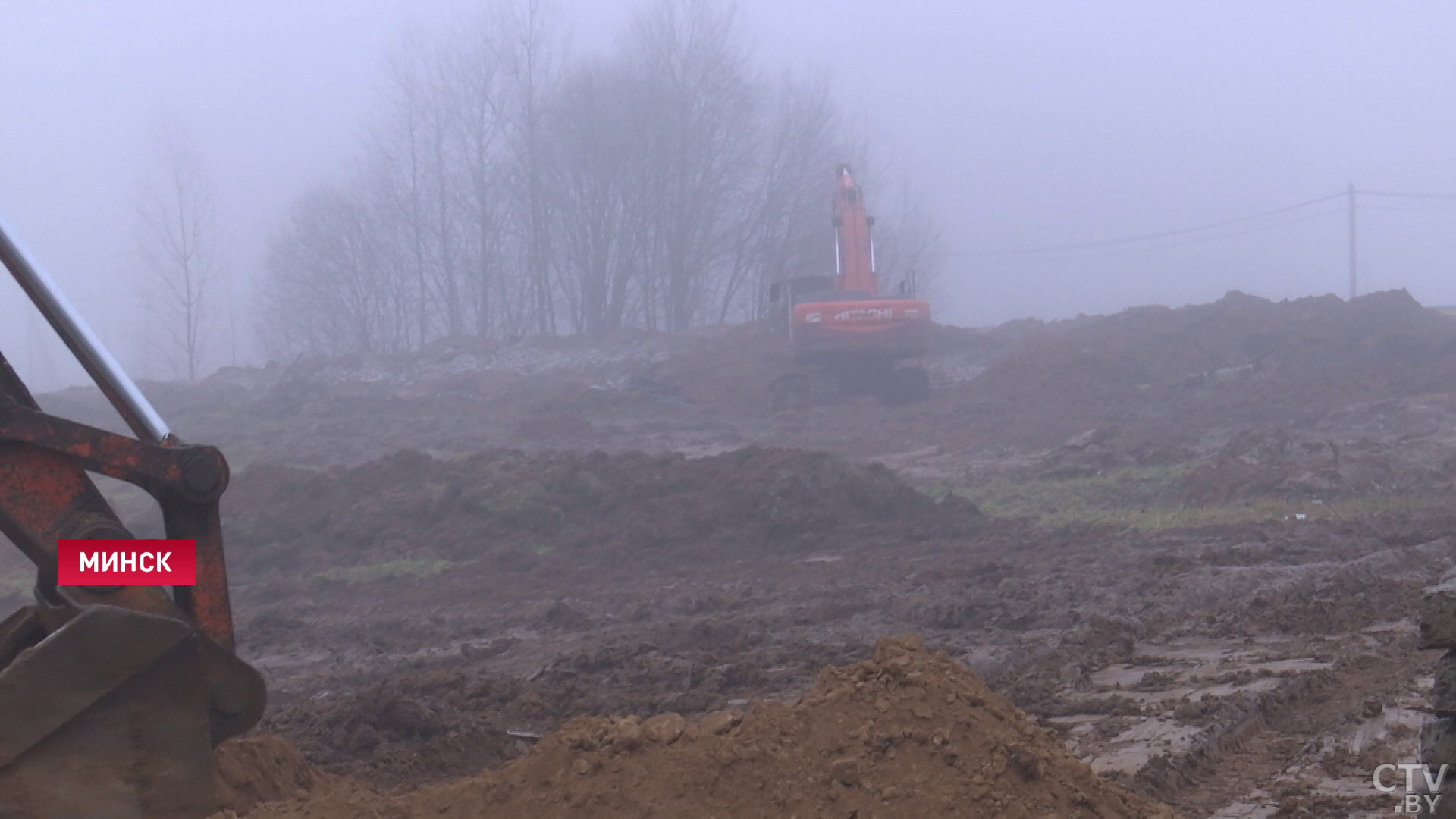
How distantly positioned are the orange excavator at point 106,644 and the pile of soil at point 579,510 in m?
10.1

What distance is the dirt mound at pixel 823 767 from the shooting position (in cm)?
358

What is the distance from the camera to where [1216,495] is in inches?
578

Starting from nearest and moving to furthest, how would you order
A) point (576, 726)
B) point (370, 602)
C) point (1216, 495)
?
1. point (576, 726)
2. point (370, 602)
3. point (1216, 495)

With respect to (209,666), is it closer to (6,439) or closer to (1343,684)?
(6,439)

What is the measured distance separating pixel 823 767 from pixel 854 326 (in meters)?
21.9

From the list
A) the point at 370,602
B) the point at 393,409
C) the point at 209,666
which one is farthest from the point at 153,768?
the point at 393,409

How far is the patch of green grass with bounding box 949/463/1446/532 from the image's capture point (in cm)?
1334

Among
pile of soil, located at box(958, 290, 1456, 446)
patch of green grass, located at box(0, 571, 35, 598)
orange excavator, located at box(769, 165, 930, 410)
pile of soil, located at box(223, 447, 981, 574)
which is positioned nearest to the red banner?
pile of soil, located at box(223, 447, 981, 574)

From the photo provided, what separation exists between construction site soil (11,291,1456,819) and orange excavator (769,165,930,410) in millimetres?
601

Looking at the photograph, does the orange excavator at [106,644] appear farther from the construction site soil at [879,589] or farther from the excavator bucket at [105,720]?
the construction site soil at [879,589]

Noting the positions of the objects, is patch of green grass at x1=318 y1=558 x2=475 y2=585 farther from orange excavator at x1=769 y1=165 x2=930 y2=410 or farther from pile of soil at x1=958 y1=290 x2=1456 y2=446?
orange excavator at x1=769 y1=165 x2=930 y2=410

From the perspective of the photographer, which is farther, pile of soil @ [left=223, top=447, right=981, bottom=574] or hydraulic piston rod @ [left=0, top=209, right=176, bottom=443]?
pile of soil @ [left=223, top=447, right=981, bottom=574]

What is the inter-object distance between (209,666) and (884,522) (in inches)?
456

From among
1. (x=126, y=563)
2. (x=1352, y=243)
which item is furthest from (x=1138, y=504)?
(x=1352, y=243)
